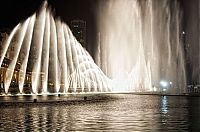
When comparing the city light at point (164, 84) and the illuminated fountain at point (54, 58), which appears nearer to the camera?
the illuminated fountain at point (54, 58)

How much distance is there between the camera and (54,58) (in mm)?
65562

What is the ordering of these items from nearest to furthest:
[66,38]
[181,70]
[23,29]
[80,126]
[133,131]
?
1. [133,131]
2. [80,126]
3. [23,29]
4. [66,38]
5. [181,70]

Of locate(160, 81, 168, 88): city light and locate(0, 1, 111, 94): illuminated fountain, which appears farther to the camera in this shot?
locate(160, 81, 168, 88): city light

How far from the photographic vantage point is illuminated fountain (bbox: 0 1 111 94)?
57.5 m

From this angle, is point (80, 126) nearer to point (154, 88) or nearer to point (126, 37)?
point (126, 37)

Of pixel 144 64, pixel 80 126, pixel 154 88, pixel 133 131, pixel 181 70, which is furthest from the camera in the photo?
pixel 154 88

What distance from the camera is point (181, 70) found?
3351 inches

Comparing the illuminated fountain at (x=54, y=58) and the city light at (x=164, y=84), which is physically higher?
the illuminated fountain at (x=54, y=58)

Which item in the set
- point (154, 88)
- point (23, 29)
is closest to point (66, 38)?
point (23, 29)

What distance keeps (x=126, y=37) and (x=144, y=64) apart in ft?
24.8

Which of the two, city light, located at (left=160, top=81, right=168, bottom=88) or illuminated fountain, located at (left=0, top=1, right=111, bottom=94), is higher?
illuminated fountain, located at (left=0, top=1, right=111, bottom=94)

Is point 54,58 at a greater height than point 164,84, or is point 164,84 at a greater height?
point 54,58

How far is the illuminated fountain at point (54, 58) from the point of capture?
189 feet

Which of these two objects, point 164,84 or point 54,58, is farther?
point 164,84
